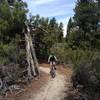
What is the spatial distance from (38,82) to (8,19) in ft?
30.7

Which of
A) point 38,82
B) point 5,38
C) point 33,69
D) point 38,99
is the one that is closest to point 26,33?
point 5,38

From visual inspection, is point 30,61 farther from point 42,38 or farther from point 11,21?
point 42,38

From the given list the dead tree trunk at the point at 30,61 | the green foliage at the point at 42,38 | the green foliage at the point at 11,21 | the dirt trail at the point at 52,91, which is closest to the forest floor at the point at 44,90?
the dirt trail at the point at 52,91

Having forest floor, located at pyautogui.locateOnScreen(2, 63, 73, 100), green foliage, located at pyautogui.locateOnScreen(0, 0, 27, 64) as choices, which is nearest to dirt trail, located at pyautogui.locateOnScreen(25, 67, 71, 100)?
forest floor, located at pyautogui.locateOnScreen(2, 63, 73, 100)

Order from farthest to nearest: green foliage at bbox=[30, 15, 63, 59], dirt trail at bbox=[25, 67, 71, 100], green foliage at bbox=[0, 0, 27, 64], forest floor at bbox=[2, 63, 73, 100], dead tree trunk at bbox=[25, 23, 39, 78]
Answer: green foliage at bbox=[30, 15, 63, 59] → green foliage at bbox=[0, 0, 27, 64] → dead tree trunk at bbox=[25, 23, 39, 78] → forest floor at bbox=[2, 63, 73, 100] → dirt trail at bbox=[25, 67, 71, 100]

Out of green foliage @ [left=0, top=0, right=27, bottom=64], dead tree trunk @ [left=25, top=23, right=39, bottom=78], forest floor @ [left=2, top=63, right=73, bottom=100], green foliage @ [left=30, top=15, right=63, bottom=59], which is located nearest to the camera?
forest floor @ [left=2, top=63, right=73, bottom=100]

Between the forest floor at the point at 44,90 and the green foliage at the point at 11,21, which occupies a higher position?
the green foliage at the point at 11,21

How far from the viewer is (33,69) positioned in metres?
24.2

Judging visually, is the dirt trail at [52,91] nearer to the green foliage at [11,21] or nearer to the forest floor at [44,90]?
the forest floor at [44,90]

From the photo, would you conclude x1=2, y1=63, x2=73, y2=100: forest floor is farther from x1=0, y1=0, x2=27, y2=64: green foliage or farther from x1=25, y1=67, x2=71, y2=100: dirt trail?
x1=0, y1=0, x2=27, y2=64: green foliage

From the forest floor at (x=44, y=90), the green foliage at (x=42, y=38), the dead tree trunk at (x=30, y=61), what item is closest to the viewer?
the forest floor at (x=44, y=90)

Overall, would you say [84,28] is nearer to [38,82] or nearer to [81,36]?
[81,36]

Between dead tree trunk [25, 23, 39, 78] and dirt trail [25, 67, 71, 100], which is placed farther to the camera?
dead tree trunk [25, 23, 39, 78]

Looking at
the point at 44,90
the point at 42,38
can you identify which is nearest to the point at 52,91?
the point at 44,90
